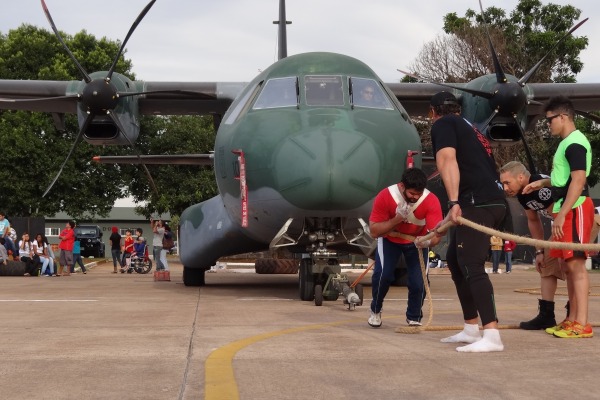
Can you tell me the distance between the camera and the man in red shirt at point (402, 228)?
7.60 m

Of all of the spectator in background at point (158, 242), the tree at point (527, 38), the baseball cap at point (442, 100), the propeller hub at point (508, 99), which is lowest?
the spectator in background at point (158, 242)

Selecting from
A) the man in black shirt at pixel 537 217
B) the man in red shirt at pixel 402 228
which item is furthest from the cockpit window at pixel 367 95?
the man in black shirt at pixel 537 217

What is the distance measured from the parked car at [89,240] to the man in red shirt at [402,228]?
4040cm

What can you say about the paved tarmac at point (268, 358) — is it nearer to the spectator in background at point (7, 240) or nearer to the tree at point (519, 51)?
the spectator in background at point (7, 240)

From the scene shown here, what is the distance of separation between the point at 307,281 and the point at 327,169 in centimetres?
181

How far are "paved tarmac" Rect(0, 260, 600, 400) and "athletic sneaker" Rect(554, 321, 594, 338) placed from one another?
0.32 ft

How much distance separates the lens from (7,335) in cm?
707

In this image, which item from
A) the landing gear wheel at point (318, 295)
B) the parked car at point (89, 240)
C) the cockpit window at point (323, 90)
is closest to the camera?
the landing gear wheel at point (318, 295)

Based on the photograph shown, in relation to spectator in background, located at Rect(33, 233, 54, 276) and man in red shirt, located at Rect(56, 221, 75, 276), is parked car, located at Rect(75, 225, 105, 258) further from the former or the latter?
spectator in background, located at Rect(33, 233, 54, 276)

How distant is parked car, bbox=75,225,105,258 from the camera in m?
46.7

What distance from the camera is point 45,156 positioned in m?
39.1

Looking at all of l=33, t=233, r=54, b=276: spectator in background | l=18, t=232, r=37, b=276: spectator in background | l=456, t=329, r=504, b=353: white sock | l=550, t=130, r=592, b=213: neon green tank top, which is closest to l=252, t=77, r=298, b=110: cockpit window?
l=550, t=130, r=592, b=213: neon green tank top

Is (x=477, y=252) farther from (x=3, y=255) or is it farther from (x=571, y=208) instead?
(x=3, y=255)

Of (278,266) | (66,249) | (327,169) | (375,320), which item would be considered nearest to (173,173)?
(66,249)
